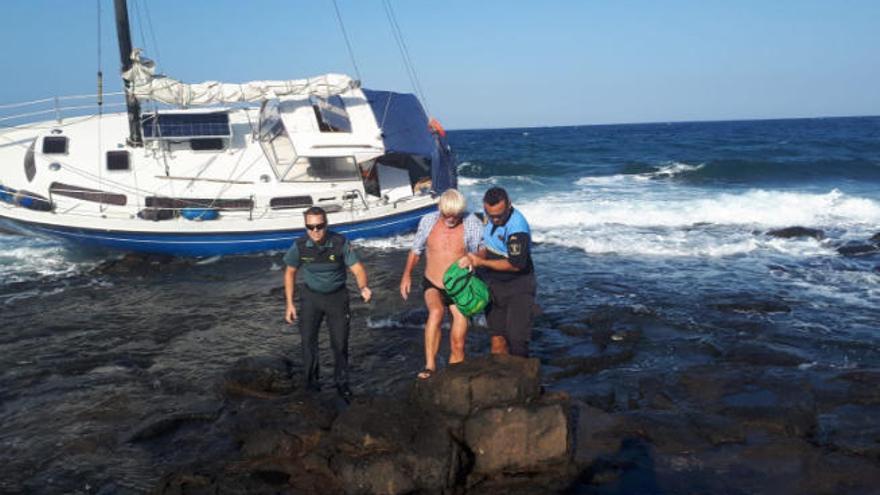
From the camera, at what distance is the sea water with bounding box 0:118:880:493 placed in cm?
738

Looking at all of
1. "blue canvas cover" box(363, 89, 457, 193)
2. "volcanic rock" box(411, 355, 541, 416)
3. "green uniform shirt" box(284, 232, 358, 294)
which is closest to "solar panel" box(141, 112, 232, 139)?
"blue canvas cover" box(363, 89, 457, 193)

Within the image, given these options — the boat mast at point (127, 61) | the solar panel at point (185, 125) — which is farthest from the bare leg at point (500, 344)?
the boat mast at point (127, 61)

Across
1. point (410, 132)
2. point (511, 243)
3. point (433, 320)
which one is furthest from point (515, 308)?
point (410, 132)

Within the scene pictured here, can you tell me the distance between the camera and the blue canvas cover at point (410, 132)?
17.1 meters

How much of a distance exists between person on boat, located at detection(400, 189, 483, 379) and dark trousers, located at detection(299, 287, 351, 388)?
811 mm

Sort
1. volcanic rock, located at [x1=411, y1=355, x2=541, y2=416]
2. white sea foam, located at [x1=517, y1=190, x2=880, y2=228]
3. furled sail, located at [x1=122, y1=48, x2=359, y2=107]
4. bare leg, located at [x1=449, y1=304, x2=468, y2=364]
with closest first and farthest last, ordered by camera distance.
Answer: volcanic rock, located at [x1=411, y1=355, x2=541, y2=416], bare leg, located at [x1=449, y1=304, x2=468, y2=364], furled sail, located at [x1=122, y1=48, x2=359, y2=107], white sea foam, located at [x1=517, y1=190, x2=880, y2=228]

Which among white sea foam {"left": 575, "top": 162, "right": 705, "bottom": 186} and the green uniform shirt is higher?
the green uniform shirt

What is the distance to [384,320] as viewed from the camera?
36.6 ft

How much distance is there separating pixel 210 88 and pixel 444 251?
40.0 ft

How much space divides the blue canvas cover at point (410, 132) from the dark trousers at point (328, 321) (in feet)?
32.2

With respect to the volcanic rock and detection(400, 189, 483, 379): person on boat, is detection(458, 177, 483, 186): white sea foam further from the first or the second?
the volcanic rock

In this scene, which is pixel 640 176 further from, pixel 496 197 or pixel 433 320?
pixel 496 197

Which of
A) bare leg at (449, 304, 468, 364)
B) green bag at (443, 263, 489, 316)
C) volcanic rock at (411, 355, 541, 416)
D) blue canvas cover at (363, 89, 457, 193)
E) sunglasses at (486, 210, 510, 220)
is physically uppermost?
blue canvas cover at (363, 89, 457, 193)

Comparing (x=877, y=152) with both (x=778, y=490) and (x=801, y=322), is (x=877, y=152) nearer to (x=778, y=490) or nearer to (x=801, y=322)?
(x=801, y=322)
